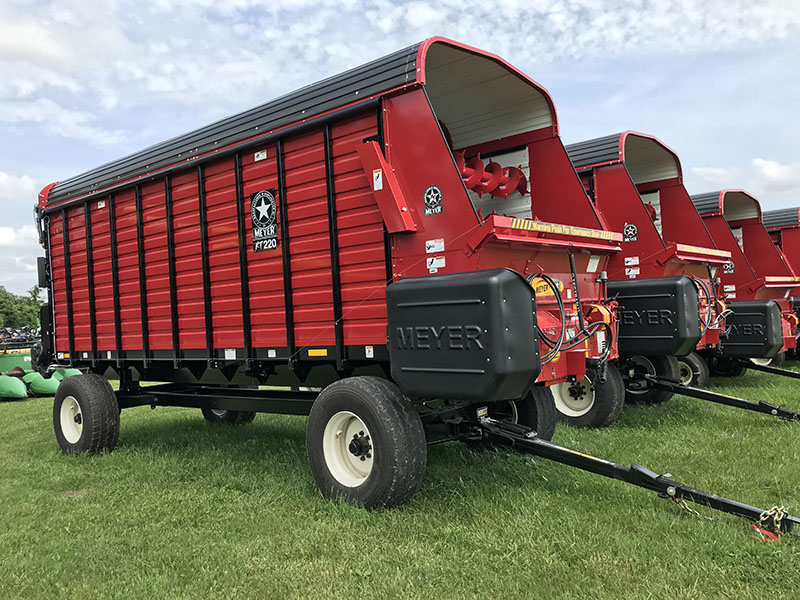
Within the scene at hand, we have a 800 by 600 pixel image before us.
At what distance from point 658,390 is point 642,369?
0.38 meters

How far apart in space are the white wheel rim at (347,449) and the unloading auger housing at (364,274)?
0.01 meters

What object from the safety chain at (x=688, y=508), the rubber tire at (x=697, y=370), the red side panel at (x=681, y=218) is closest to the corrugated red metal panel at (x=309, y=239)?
the safety chain at (x=688, y=508)

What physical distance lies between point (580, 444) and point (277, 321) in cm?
302

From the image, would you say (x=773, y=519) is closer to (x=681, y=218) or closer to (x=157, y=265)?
(x=157, y=265)

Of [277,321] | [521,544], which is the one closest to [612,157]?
[277,321]

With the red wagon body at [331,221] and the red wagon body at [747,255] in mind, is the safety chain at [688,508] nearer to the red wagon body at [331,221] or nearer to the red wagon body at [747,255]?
the red wagon body at [331,221]

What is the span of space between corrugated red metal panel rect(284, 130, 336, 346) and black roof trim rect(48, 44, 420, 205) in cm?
25

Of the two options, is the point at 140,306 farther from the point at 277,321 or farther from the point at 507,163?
the point at 507,163

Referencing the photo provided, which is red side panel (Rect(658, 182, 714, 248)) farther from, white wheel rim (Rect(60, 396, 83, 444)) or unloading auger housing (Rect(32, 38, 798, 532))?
white wheel rim (Rect(60, 396, 83, 444))

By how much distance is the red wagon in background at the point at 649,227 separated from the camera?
23.8 ft

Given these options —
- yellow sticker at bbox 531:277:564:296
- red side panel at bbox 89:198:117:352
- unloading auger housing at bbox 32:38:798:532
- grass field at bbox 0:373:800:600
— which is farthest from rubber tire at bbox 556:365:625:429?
red side panel at bbox 89:198:117:352

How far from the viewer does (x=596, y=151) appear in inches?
293

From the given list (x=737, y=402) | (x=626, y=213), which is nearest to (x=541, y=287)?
(x=737, y=402)

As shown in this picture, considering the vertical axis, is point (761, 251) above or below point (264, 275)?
above
